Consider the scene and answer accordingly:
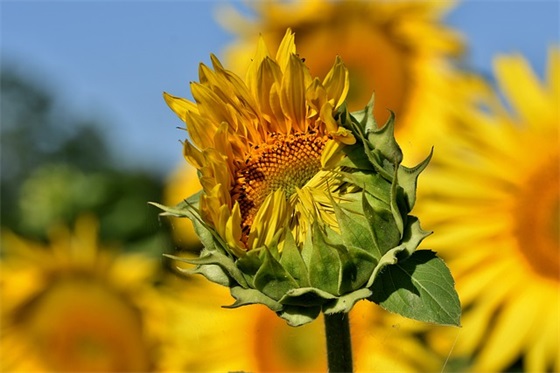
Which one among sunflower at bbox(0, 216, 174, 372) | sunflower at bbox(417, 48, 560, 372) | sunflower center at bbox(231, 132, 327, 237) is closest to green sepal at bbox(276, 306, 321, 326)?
sunflower center at bbox(231, 132, 327, 237)

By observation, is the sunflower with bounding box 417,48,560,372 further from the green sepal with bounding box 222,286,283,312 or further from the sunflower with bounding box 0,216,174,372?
the green sepal with bounding box 222,286,283,312

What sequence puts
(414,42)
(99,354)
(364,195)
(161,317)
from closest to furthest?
(364,195) < (161,317) < (99,354) < (414,42)

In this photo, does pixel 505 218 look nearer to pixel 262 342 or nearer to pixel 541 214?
pixel 541 214

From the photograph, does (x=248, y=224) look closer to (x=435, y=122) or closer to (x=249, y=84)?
(x=249, y=84)

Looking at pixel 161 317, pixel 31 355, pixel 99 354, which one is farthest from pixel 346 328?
pixel 31 355

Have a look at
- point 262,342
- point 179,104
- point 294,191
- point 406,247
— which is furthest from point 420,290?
point 262,342

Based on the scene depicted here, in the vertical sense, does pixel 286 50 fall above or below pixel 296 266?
above
